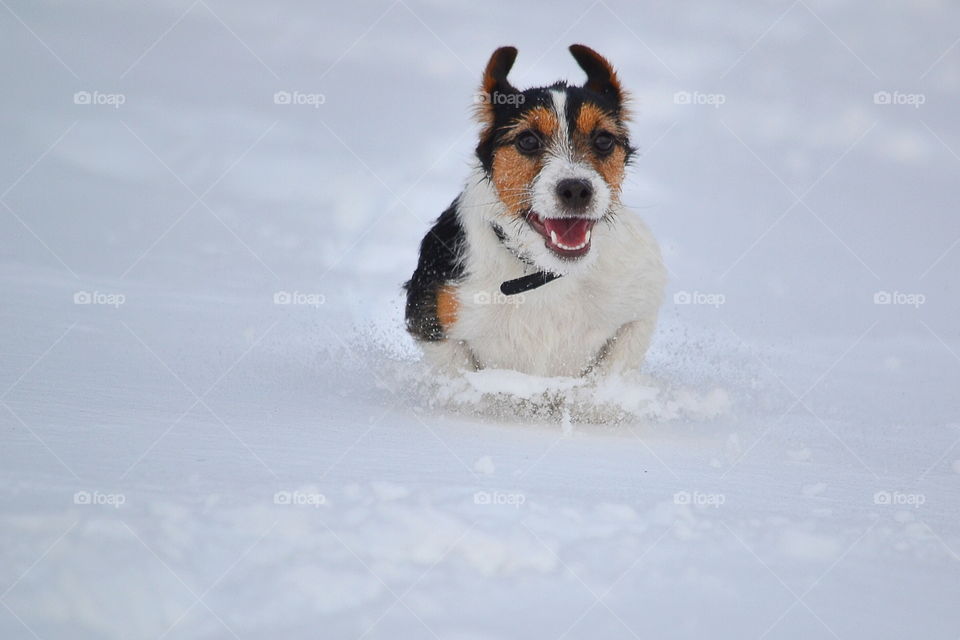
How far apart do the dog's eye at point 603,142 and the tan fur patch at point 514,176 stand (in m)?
0.39

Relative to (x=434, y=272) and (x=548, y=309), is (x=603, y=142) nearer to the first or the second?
(x=548, y=309)

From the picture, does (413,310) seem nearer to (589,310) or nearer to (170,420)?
(589,310)

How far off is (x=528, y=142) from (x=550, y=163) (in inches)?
8.6

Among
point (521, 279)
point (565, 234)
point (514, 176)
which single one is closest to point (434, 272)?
point (521, 279)

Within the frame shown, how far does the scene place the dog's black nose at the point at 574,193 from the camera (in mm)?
5016

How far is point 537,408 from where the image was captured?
5.68 m

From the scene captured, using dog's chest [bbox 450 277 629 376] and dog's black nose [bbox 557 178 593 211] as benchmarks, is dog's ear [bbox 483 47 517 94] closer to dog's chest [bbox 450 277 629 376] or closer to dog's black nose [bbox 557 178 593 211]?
dog's black nose [bbox 557 178 593 211]

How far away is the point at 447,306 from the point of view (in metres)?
5.73

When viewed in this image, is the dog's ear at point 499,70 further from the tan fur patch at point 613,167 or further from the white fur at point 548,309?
the tan fur patch at point 613,167

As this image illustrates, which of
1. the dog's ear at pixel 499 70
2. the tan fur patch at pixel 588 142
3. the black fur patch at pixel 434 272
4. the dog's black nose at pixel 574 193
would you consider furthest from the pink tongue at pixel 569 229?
the dog's ear at pixel 499 70

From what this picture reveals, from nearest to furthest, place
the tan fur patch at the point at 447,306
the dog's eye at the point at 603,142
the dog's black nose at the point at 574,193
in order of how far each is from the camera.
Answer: the dog's black nose at the point at 574,193
the dog's eye at the point at 603,142
the tan fur patch at the point at 447,306

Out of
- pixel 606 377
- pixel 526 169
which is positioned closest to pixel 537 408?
pixel 606 377

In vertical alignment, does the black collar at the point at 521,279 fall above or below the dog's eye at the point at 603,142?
below

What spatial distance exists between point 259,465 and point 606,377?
7.70ft
